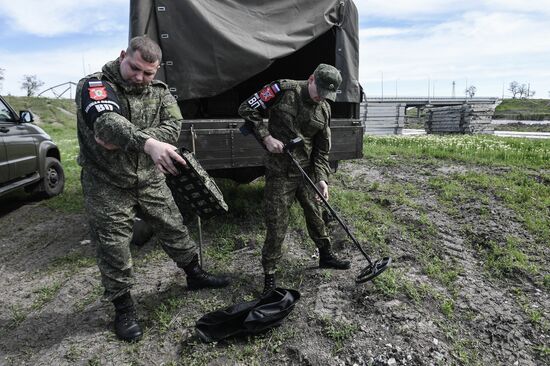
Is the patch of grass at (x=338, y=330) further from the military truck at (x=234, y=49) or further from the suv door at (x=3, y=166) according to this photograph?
the suv door at (x=3, y=166)

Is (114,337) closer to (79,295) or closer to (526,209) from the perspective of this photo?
(79,295)

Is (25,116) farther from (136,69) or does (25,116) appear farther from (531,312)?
(531,312)

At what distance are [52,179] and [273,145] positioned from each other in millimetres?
5523

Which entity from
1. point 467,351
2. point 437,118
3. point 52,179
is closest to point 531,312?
point 467,351

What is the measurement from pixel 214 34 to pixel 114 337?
287 cm

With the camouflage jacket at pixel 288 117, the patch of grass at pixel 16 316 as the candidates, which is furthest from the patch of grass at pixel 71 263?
the camouflage jacket at pixel 288 117

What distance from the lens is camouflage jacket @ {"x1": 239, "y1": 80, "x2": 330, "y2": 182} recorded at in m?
3.40

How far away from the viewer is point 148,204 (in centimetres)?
297

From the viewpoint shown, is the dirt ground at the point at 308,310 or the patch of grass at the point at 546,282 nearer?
the dirt ground at the point at 308,310

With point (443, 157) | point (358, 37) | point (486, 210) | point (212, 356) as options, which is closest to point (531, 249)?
point (486, 210)

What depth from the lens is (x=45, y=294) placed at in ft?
11.9

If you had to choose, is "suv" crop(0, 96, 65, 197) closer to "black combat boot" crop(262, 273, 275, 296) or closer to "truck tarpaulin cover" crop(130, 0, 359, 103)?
"truck tarpaulin cover" crop(130, 0, 359, 103)

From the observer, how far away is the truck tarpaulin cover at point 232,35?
13.0 feet

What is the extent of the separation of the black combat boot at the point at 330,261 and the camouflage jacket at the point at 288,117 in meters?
0.72
